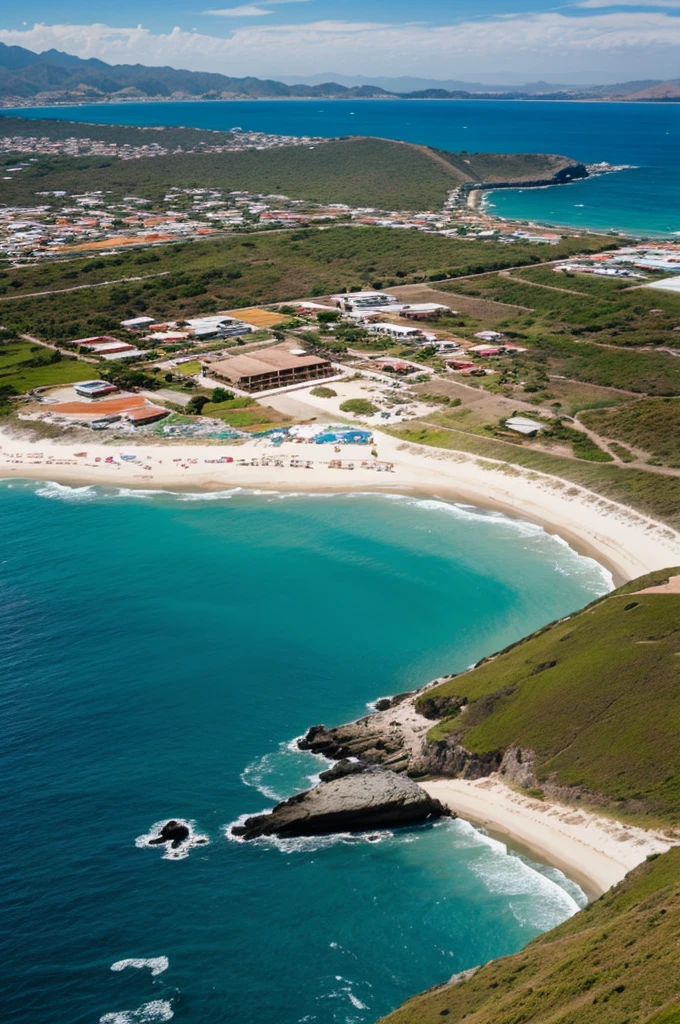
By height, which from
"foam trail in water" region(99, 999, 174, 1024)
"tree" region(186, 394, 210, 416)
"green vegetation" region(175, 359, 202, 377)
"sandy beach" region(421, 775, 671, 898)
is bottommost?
"foam trail in water" region(99, 999, 174, 1024)

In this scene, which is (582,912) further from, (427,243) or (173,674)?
(427,243)

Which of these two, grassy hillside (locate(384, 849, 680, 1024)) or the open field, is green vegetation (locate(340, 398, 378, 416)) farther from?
grassy hillside (locate(384, 849, 680, 1024))

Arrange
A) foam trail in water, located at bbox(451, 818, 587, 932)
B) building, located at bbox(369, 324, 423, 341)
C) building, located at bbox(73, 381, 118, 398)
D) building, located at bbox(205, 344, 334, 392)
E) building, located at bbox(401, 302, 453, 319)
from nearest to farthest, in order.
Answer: foam trail in water, located at bbox(451, 818, 587, 932) → building, located at bbox(73, 381, 118, 398) → building, located at bbox(205, 344, 334, 392) → building, located at bbox(369, 324, 423, 341) → building, located at bbox(401, 302, 453, 319)

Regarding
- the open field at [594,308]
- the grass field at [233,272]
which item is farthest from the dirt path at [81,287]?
the open field at [594,308]

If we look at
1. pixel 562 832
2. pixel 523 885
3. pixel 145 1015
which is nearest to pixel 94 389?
pixel 562 832

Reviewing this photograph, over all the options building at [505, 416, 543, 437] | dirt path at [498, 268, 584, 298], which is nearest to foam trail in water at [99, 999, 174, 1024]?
building at [505, 416, 543, 437]
